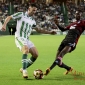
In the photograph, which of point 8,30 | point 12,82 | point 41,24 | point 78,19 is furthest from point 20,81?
point 41,24

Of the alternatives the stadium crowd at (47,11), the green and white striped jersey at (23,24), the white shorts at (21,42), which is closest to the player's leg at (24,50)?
the white shorts at (21,42)

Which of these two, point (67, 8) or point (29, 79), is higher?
point (29, 79)

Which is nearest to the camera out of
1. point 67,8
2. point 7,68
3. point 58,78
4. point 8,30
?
point 58,78

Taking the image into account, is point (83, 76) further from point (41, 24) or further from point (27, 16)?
point (41, 24)

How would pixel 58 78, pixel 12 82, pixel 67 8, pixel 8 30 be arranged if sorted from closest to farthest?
pixel 12 82, pixel 58 78, pixel 8 30, pixel 67 8

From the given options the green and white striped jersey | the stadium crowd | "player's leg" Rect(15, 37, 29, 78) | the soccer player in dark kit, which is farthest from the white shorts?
the stadium crowd

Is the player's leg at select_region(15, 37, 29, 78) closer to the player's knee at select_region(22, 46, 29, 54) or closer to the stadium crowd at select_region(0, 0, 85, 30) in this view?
the player's knee at select_region(22, 46, 29, 54)

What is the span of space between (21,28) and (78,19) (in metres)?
1.80

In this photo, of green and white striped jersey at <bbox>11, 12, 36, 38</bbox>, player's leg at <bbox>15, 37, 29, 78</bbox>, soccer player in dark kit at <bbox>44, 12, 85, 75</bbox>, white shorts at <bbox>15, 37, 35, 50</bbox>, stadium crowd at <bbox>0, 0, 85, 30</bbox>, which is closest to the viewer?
player's leg at <bbox>15, 37, 29, 78</bbox>

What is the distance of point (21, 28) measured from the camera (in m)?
10.5

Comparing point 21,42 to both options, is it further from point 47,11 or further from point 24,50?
point 47,11

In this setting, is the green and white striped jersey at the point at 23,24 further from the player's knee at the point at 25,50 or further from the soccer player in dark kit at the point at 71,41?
the soccer player in dark kit at the point at 71,41

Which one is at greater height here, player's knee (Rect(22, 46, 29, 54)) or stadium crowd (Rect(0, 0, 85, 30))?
player's knee (Rect(22, 46, 29, 54))

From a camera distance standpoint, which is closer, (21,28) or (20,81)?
(20,81)
